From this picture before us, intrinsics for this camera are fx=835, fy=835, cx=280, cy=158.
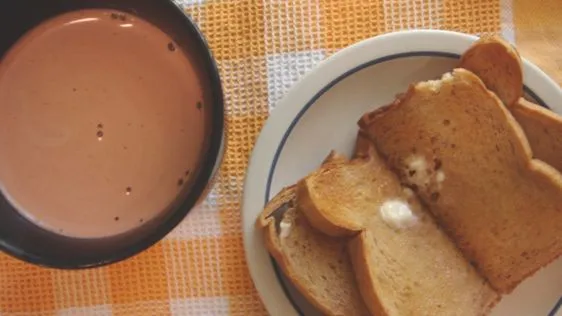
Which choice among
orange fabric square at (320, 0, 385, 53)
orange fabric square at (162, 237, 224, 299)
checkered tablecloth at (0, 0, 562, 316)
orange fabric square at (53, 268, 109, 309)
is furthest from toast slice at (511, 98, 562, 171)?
orange fabric square at (53, 268, 109, 309)

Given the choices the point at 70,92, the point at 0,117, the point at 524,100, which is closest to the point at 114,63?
the point at 70,92

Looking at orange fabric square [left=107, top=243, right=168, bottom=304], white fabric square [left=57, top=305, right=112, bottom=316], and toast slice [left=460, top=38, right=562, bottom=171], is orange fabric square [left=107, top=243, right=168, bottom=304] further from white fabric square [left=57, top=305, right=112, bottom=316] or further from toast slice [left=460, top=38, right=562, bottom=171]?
toast slice [left=460, top=38, right=562, bottom=171]

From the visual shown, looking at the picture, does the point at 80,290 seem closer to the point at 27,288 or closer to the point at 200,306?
the point at 27,288

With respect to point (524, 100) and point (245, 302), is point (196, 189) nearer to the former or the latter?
point (245, 302)

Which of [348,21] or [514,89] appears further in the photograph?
[348,21]

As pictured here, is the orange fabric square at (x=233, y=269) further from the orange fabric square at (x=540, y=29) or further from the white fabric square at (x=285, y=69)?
the orange fabric square at (x=540, y=29)

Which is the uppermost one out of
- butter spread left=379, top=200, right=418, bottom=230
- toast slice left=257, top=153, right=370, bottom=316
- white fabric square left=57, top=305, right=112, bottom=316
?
butter spread left=379, top=200, right=418, bottom=230

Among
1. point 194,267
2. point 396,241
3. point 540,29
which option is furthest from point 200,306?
point 540,29
